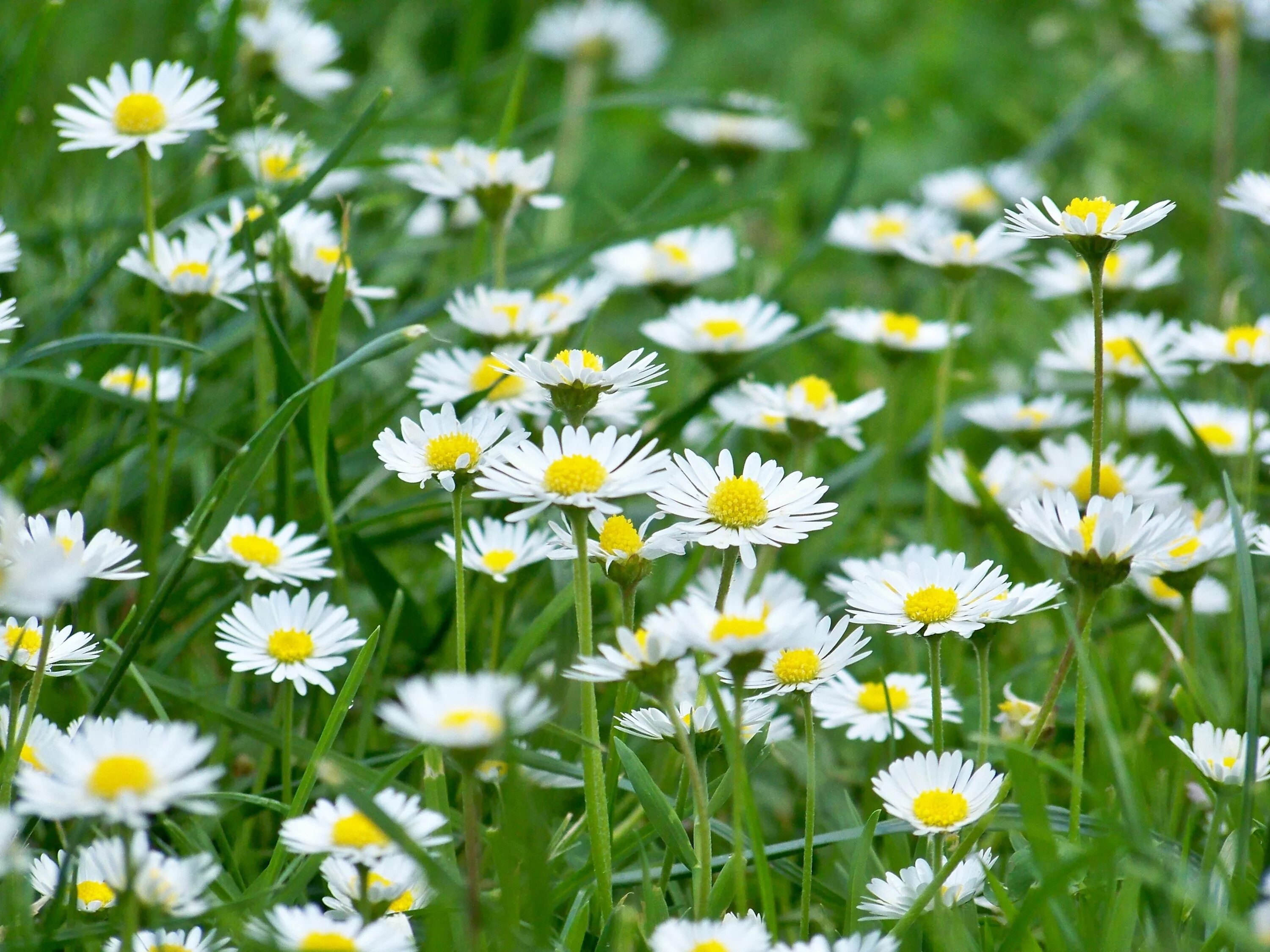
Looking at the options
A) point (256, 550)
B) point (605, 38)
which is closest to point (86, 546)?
point (256, 550)

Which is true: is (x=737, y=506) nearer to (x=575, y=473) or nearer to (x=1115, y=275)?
(x=575, y=473)

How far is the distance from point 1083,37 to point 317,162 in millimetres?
2306

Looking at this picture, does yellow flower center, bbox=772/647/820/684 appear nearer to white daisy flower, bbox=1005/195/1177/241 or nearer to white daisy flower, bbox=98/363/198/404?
white daisy flower, bbox=1005/195/1177/241

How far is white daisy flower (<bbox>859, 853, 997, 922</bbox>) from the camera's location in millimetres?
908

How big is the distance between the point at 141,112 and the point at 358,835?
31.3 inches

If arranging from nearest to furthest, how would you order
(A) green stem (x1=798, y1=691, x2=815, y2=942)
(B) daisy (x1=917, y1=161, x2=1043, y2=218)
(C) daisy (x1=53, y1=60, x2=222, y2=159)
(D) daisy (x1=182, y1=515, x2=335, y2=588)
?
(A) green stem (x1=798, y1=691, x2=815, y2=942)
(D) daisy (x1=182, y1=515, x2=335, y2=588)
(C) daisy (x1=53, y1=60, x2=222, y2=159)
(B) daisy (x1=917, y1=161, x2=1043, y2=218)

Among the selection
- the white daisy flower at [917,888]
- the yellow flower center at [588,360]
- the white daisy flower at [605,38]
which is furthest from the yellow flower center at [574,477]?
the white daisy flower at [605,38]

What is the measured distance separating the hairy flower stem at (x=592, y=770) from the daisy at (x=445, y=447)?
10cm

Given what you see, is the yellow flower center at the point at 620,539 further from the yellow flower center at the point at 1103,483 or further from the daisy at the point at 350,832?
the yellow flower center at the point at 1103,483

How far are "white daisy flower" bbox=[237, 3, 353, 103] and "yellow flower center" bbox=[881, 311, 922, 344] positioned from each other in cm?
82

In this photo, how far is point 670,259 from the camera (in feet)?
5.47

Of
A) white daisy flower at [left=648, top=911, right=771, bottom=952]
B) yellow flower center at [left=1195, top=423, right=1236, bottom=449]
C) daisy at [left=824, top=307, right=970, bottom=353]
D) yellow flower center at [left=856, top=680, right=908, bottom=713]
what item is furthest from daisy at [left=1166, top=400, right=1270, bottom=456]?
white daisy flower at [left=648, top=911, right=771, bottom=952]

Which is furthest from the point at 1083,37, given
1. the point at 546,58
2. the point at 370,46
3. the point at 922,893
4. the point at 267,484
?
the point at 922,893

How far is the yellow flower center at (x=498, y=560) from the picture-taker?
1.14 m
